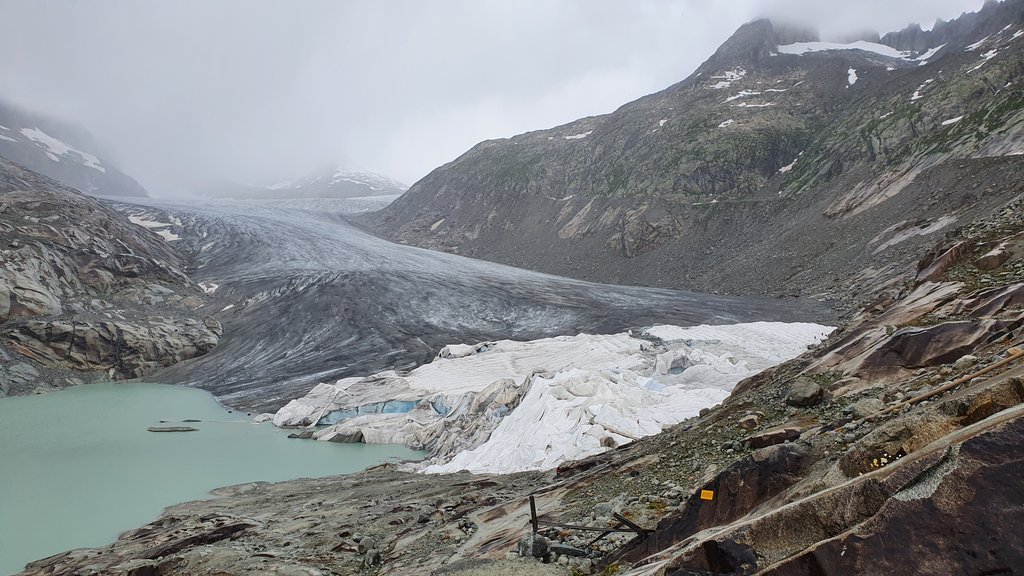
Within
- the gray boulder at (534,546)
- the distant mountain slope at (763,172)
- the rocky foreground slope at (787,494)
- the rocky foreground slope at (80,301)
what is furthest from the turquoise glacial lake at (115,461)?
the distant mountain slope at (763,172)

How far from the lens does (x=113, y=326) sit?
3409cm

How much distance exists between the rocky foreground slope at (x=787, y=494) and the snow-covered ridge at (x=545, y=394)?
9.07 feet

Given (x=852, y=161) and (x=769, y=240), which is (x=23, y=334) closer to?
(x=769, y=240)

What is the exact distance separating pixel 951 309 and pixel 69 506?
67.7 ft

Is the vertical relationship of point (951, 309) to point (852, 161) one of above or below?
below

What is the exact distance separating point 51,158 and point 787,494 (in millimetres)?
172753

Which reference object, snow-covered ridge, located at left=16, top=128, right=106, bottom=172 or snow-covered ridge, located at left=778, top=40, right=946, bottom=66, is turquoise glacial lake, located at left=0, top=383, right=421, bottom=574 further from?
snow-covered ridge, located at left=16, top=128, right=106, bottom=172

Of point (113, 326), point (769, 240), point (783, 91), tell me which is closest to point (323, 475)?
point (113, 326)

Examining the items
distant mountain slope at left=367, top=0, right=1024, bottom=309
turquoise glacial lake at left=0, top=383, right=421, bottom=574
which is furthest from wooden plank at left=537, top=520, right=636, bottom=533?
distant mountain slope at left=367, top=0, right=1024, bottom=309

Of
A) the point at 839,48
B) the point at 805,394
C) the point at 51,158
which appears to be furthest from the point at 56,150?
the point at 805,394

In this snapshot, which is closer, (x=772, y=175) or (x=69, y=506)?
(x=69, y=506)

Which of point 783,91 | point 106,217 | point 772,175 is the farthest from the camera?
point 783,91

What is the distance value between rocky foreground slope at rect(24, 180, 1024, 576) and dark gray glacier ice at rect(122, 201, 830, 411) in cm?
2025

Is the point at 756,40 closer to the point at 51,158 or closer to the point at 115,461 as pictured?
the point at 115,461
